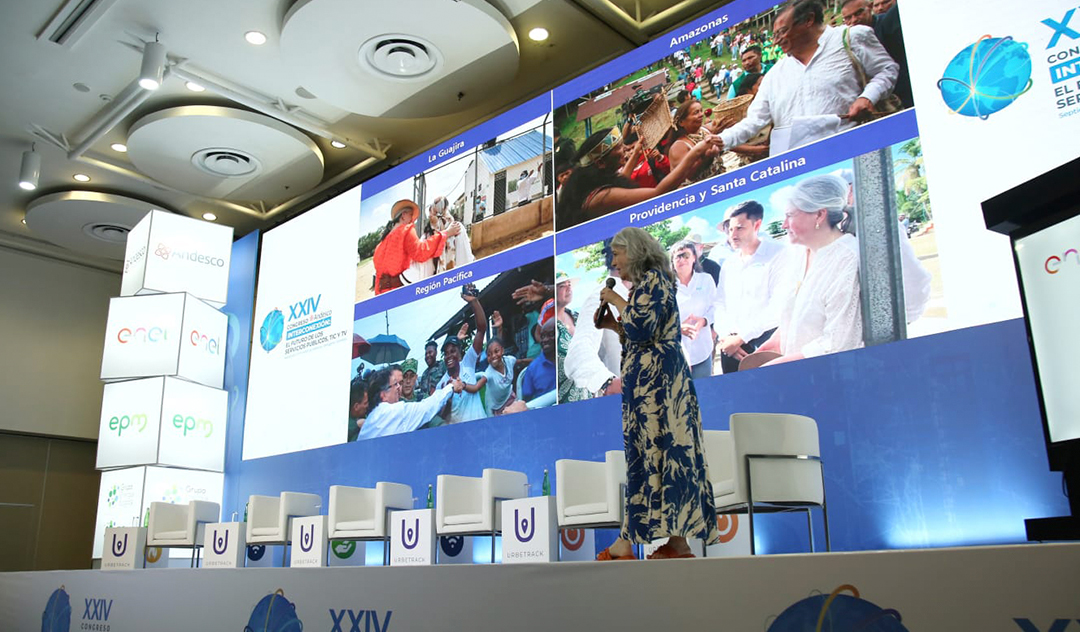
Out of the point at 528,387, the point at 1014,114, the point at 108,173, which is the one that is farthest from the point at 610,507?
the point at 108,173

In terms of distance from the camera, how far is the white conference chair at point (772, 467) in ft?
13.1

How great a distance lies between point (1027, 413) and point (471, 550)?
162 inches

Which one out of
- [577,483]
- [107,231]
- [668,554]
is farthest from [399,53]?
[107,231]

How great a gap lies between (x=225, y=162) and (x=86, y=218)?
2.69 m

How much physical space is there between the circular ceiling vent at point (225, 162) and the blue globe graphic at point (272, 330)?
153cm

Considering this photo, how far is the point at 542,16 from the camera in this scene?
22.7 ft

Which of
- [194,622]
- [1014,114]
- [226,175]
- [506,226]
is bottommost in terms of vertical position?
[194,622]

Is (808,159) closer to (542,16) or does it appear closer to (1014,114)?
(1014,114)

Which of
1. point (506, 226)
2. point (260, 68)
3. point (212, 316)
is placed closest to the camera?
point (506, 226)

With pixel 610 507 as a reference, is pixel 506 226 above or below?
above

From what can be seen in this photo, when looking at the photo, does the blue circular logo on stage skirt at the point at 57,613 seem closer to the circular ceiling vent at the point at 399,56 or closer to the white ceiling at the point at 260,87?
the white ceiling at the point at 260,87

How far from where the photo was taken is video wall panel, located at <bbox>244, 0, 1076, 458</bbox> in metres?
4.55

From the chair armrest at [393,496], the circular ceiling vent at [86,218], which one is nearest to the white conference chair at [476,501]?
the chair armrest at [393,496]

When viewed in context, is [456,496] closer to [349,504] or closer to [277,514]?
[349,504]
